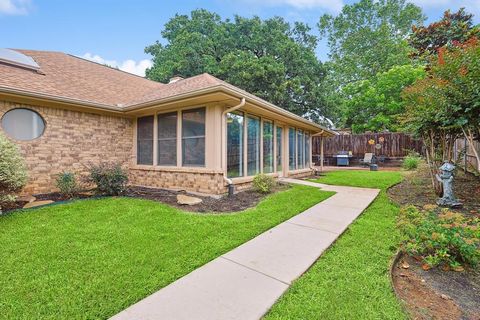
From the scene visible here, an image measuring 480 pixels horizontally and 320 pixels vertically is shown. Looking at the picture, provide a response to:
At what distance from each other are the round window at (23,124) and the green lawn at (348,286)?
7.14m

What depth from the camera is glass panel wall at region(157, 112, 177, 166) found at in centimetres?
693

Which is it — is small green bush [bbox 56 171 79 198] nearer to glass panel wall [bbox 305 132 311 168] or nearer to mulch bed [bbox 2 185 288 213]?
mulch bed [bbox 2 185 288 213]

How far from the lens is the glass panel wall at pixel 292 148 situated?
9827mm

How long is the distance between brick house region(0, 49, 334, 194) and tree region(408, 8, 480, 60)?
6519 mm

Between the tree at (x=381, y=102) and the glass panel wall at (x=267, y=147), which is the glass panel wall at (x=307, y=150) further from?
the tree at (x=381, y=102)

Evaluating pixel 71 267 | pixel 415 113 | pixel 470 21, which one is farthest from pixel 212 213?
pixel 470 21

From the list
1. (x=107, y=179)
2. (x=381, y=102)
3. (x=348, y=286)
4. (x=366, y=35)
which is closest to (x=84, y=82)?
(x=107, y=179)

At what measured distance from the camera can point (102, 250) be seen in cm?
297

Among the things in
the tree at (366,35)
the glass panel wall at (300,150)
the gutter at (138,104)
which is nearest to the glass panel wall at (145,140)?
the gutter at (138,104)

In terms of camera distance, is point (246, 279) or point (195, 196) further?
point (195, 196)

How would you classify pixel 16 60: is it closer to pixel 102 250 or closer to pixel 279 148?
pixel 102 250

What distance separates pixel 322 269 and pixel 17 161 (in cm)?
599

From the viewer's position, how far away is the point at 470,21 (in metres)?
9.15

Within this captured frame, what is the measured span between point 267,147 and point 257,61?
35.0 feet
